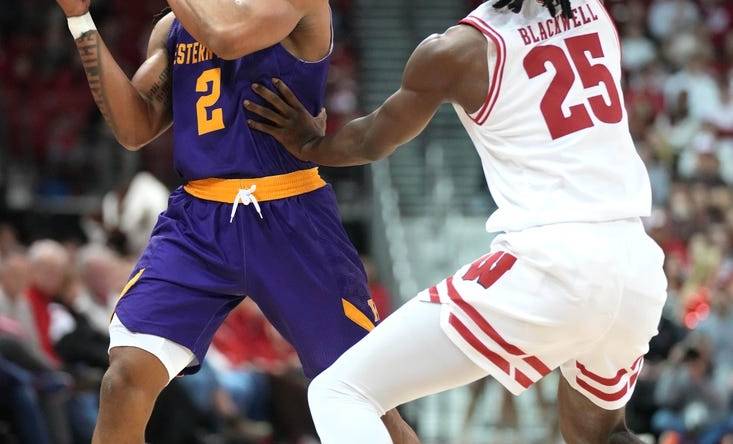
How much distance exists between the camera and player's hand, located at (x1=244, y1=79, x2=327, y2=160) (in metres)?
5.18

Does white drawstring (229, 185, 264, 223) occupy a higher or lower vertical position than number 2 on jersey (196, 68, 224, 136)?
lower

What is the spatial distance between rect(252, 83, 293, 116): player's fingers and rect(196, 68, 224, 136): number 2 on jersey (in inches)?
6.5

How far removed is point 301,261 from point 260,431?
5.73 m

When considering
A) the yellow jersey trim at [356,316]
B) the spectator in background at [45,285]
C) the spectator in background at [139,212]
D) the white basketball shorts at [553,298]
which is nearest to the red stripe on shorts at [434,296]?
the white basketball shorts at [553,298]

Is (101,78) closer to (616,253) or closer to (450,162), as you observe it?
(616,253)

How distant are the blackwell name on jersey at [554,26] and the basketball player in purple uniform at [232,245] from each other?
100 centimetres

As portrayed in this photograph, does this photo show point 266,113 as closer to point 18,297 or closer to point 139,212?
point 18,297

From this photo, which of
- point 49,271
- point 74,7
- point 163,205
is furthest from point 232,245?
point 163,205

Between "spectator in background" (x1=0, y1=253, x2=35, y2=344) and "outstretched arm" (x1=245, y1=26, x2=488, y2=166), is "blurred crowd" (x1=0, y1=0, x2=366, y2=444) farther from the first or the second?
"outstretched arm" (x1=245, y1=26, x2=488, y2=166)

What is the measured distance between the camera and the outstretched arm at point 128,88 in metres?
5.44

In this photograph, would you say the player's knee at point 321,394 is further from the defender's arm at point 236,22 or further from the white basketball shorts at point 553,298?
the defender's arm at point 236,22

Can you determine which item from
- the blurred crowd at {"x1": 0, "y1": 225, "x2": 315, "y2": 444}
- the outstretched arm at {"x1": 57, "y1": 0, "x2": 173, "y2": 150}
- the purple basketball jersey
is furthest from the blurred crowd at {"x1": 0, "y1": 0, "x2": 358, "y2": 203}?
the purple basketball jersey

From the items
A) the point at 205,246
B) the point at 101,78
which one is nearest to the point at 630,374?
the point at 205,246

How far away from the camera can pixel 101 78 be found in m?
5.43
